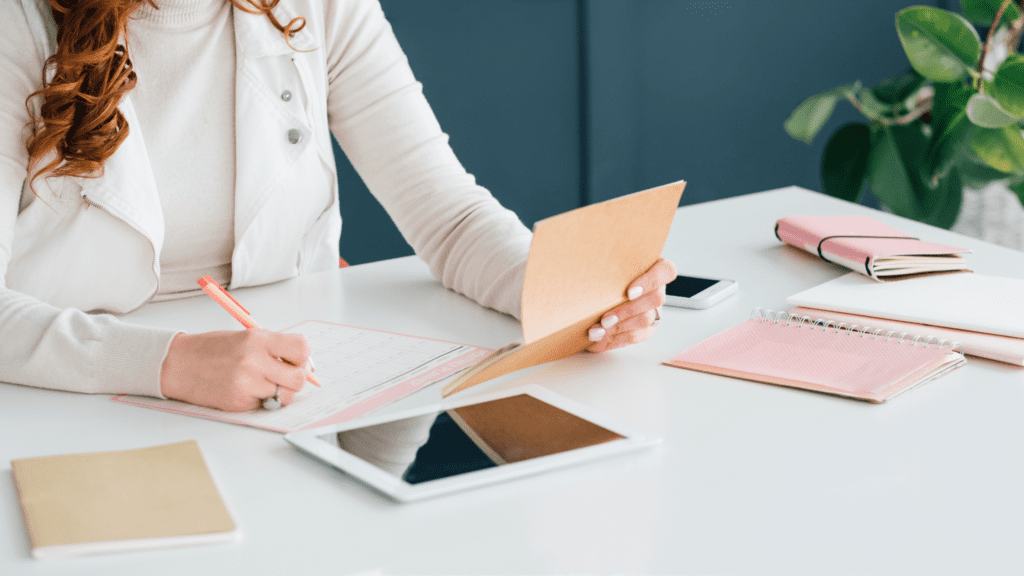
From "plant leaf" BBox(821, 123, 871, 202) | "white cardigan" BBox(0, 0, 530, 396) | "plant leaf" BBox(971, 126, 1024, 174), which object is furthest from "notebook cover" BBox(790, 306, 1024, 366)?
"plant leaf" BBox(821, 123, 871, 202)

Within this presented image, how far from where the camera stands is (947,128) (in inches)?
94.0

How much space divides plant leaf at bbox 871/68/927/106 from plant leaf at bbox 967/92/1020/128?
534 millimetres

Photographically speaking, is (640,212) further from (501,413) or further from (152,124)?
(152,124)

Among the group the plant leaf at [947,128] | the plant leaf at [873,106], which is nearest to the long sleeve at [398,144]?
the plant leaf at [947,128]

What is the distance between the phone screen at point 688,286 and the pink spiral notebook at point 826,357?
0.11 meters

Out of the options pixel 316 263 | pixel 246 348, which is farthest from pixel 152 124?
pixel 246 348

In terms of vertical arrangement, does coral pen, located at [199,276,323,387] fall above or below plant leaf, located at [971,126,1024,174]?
below

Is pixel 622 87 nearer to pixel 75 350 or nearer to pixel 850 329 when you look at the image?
pixel 850 329

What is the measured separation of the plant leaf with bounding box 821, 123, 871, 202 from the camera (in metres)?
2.62

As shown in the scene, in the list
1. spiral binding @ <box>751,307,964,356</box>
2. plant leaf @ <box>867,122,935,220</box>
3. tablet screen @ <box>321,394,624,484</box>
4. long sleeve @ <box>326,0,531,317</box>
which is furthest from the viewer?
plant leaf @ <box>867,122,935,220</box>

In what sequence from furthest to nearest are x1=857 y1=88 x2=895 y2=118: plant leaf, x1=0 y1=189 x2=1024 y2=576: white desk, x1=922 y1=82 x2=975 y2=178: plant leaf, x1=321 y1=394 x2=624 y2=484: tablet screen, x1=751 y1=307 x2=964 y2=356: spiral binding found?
1. x1=857 y1=88 x2=895 y2=118: plant leaf
2. x1=922 y1=82 x2=975 y2=178: plant leaf
3. x1=751 y1=307 x2=964 y2=356: spiral binding
4. x1=321 y1=394 x2=624 y2=484: tablet screen
5. x1=0 y1=189 x2=1024 y2=576: white desk

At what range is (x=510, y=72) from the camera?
9.26 ft

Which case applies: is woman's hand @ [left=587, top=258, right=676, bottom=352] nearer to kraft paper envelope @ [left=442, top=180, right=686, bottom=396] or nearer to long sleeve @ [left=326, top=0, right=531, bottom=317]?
kraft paper envelope @ [left=442, top=180, right=686, bottom=396]

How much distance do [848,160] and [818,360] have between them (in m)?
1.94
